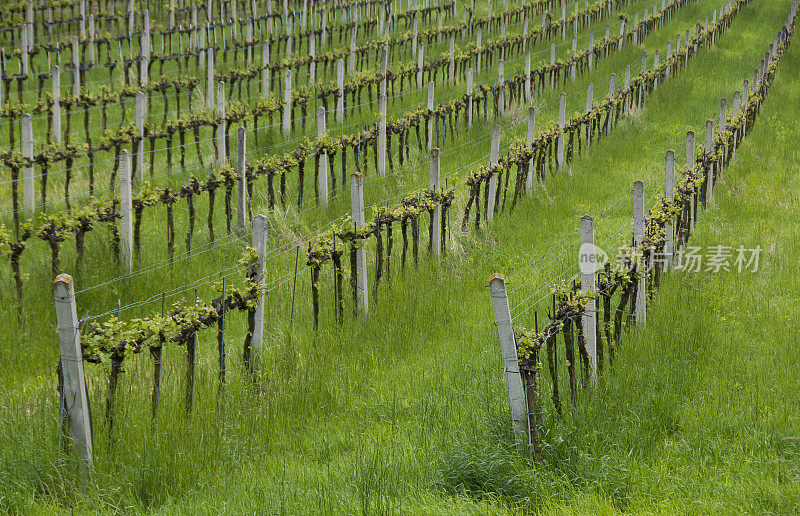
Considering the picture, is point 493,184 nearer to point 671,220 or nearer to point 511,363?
point 671,220

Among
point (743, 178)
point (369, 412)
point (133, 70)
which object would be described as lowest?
point (369, 412)

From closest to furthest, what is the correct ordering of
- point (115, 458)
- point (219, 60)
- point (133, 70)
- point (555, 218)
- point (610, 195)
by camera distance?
point (115, 458) < point (555, 218) < point (610, 195) < point (133, 70) < point (219, 60)

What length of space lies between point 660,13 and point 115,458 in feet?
92.2

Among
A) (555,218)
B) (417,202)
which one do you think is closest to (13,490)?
(417,202)

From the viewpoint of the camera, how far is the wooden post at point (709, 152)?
41.8ft

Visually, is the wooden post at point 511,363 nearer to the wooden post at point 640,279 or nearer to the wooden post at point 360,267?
the wooden post at point 640,279

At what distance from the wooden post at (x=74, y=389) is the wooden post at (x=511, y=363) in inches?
117

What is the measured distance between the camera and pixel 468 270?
34.3 feet

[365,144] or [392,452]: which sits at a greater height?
[365,144]

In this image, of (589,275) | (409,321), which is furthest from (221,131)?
(589,275)

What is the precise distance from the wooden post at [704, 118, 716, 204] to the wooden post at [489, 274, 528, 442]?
25.9ft

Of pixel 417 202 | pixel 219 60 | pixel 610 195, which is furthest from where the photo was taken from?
pixel 219 60

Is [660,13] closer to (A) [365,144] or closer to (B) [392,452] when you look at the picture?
(A) [365,144]

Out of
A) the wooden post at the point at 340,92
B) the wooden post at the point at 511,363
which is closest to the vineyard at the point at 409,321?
the wooden post at the point at 511,363
